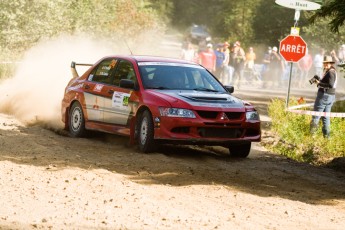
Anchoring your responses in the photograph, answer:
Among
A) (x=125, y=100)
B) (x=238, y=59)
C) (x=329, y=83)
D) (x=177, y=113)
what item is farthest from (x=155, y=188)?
(x=238, y=59)

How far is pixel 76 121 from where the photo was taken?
16.6 m

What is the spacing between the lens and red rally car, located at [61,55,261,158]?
46.0 ft

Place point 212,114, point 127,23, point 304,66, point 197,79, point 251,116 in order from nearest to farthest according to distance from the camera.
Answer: point 212,114, point 251,116, point 197,79, point 304,66, point 127,23

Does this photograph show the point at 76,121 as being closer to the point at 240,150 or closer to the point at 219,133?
the point at 240,150

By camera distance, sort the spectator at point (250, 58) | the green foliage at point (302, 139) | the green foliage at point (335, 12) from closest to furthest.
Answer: the green foliage at point (335, 12) < the green foliage at point (302, 139) < the spectator at point (250, 58)

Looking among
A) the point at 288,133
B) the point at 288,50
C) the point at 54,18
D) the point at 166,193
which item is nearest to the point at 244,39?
the point at 54,18

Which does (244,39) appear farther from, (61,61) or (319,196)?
(319,196)

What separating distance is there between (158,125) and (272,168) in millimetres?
1816

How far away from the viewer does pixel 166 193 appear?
10609 millimetres

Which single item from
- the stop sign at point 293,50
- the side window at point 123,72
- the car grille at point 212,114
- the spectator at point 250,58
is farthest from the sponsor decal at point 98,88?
the spectator at point 250,58

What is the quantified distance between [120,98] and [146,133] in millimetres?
1253

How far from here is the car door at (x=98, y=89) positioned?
15.8 meters

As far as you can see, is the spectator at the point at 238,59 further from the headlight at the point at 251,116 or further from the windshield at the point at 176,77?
the headlight at the point at 251,116

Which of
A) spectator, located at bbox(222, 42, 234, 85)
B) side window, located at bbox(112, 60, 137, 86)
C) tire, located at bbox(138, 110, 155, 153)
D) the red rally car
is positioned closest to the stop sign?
the red rally car
